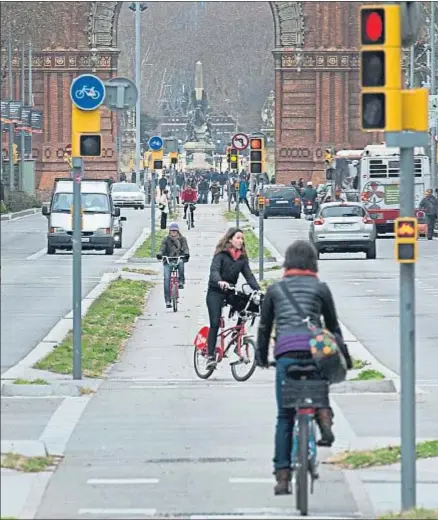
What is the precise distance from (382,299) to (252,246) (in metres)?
19.8

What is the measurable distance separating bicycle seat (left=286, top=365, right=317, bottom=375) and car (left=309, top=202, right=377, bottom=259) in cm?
3620

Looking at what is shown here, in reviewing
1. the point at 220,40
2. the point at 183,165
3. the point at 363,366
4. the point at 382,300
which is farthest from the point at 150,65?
the point at 363,366

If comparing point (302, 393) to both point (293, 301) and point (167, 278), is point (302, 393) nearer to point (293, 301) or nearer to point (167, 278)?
point (293, 301)

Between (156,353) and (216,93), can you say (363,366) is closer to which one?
(156,353)

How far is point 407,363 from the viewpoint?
10336 millimetres

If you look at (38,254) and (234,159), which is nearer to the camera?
(38,254)

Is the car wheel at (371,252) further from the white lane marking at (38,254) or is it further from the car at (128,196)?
the car at (128,196)

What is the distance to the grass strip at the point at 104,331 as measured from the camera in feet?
64.6

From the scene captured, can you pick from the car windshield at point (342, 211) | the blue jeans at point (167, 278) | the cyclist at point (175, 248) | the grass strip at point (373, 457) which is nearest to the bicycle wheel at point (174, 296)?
the blue jeans at point (167, 278)

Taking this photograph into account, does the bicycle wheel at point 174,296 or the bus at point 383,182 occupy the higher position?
the bus at point 383,182

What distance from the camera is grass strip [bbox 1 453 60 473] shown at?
1027 centimetres

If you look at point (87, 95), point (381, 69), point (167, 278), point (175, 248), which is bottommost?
point (167, 278)

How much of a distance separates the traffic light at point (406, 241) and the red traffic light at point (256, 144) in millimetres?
24355

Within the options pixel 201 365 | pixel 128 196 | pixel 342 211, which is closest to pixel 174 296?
pixel 201 365
